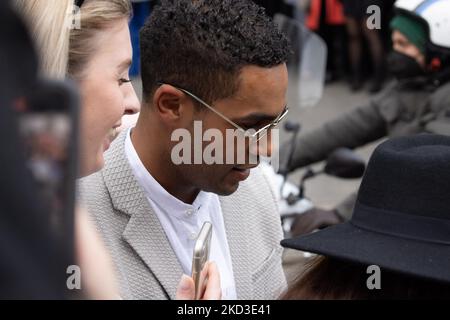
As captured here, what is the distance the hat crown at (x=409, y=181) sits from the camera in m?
1.63

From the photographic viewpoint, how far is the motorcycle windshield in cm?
483

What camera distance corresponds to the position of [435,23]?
177 inches

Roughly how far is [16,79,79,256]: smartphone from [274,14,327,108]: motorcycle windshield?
164 inches

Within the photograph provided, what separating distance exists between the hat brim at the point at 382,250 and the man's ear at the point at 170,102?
0.69 m

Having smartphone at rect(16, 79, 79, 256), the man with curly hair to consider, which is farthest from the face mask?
smartphone at rect(16, 79, 79, 256)

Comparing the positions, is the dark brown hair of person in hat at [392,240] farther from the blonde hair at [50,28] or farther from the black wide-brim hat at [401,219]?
the blonde hair at [50,28]

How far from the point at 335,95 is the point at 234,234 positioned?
305 inches

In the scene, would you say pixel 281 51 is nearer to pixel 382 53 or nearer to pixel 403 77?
pixel 403 77

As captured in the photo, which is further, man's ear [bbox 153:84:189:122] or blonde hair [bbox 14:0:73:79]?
man's ear [bbox 153:84:189:122]

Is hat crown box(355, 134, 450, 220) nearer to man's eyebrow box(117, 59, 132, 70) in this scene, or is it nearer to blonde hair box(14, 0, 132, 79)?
blonde hair box(14, 0, 132, 79)

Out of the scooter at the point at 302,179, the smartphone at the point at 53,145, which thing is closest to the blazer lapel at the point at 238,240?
the scooter at the point at 302,179

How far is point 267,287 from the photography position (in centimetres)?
254

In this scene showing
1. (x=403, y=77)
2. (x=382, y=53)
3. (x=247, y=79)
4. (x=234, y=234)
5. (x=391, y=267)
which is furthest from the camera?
(x=382, y=53)

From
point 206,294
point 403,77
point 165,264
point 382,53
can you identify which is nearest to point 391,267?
point 206,294
